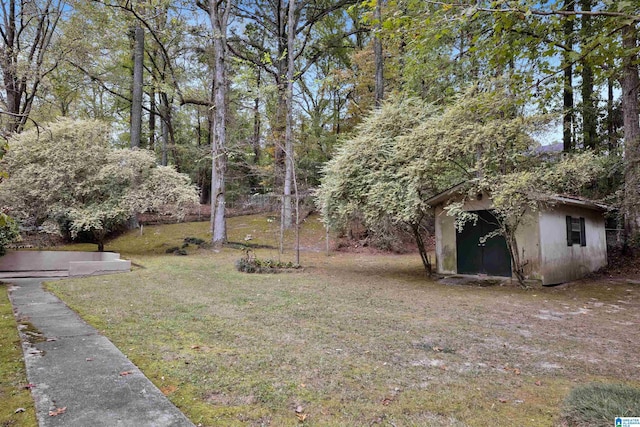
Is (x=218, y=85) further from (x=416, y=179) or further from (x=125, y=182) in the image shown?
(x=416, y=179)

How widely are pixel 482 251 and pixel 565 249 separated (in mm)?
2203

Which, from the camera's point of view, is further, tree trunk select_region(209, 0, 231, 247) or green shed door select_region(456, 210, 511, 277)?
tree trunk select_region(209, 0, 231, 247)

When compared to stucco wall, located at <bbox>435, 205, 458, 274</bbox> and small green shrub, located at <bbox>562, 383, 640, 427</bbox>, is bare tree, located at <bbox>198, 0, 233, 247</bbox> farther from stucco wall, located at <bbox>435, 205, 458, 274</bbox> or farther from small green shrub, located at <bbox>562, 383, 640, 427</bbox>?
small green shrub, located at <bbox>562, 383, 640, 427</bbox>

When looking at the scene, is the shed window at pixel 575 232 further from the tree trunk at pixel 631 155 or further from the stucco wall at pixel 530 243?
the stucco wall at pixel 530 243

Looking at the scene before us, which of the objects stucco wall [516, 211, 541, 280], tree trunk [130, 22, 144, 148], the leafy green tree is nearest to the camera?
stucco wall [516, 211, 541, 280]

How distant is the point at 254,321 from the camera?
551 centimetres

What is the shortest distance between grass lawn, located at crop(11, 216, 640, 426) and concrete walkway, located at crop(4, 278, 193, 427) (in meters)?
0.20

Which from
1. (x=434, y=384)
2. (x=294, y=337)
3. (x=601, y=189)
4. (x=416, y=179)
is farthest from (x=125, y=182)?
(x=601, y=189)

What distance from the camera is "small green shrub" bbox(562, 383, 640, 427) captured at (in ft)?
8.35

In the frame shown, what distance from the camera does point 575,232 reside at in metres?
10.9

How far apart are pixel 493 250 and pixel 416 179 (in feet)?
11.5

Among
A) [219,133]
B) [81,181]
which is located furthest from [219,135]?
[81,181]

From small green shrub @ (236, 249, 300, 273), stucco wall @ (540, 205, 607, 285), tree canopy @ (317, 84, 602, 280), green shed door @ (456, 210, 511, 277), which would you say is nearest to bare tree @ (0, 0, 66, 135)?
small green shrub @ (236, 249, 300, 273)

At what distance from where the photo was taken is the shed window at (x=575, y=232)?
10.6 metres
